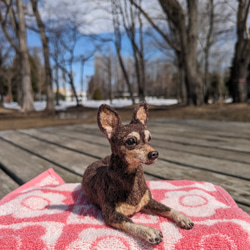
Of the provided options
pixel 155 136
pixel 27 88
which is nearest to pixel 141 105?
pixel 155 136

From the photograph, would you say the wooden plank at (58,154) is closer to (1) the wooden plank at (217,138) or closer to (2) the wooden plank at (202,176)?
(2) the wooden plank at (202,176)

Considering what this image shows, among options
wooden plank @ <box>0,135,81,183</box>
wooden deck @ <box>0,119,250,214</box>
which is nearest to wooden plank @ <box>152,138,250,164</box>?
wooden deck @ <box>0,119,250,214</box>

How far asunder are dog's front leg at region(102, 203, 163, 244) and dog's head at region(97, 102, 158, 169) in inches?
8.9

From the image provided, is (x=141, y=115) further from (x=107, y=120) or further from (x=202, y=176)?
(x=202, y=176)

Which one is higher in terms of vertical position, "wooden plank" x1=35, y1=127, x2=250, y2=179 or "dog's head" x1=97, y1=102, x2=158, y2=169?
"dog's head" x1=97, y1=102, x2=158, y2=169

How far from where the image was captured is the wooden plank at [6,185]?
5.48 feet

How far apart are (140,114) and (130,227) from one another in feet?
1.74

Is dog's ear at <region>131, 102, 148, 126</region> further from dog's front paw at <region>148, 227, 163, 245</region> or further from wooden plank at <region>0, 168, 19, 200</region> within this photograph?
wooden plank at <region>0, 168, 19, 200</region>

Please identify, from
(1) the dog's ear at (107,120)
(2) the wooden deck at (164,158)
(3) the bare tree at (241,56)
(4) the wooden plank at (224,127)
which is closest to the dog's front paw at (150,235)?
(1) the dog's ear at (107,120)

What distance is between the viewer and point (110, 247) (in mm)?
917

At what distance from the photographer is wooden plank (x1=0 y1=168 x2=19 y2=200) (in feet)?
5.48

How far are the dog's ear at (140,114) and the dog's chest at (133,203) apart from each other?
30 cm

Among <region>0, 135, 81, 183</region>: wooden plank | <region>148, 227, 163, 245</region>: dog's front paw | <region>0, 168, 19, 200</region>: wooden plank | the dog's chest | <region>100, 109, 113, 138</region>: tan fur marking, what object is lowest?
<region>0, 168, 19, 200</region>: wooden plank

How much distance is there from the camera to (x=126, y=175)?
1.10 meters
